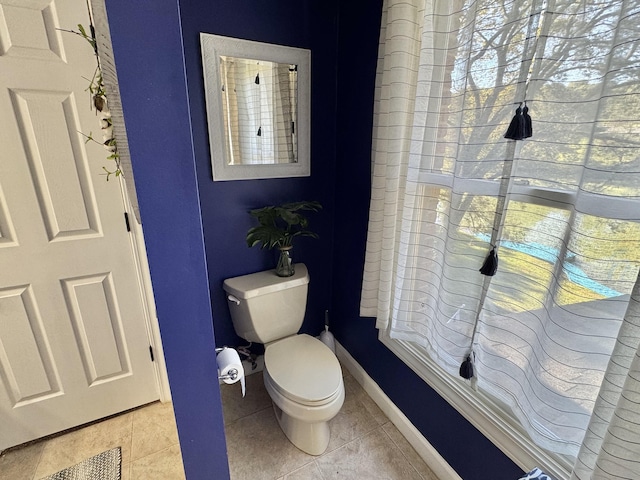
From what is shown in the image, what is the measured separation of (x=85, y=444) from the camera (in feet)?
4.91

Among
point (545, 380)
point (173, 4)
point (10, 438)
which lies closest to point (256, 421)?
point (10, 438)

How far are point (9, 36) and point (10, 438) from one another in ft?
5.74

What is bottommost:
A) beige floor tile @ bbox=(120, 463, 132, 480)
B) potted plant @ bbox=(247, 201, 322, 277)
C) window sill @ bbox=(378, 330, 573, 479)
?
beige floor tile @ bbox=(120, 463, 132, 480)

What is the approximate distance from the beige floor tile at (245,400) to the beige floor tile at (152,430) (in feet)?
0.91

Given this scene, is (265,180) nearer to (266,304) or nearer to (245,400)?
(266,304)

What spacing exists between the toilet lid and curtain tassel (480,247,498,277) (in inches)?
32.5

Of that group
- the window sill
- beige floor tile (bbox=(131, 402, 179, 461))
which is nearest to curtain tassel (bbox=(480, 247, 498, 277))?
the window sill

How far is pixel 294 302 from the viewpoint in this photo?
171 centimetres

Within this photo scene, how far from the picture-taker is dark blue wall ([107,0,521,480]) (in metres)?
0.55

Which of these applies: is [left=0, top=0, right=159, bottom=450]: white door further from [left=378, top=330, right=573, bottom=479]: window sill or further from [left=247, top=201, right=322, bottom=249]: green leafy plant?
[left=378, top=330, right=573, bottom=479]: window sill

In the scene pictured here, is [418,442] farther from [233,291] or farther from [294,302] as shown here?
[233,291]

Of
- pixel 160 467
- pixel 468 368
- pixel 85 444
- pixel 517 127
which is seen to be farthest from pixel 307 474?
pixel 517 127

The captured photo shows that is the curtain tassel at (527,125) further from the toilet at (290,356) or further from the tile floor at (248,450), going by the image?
the tile floor at (248,450)

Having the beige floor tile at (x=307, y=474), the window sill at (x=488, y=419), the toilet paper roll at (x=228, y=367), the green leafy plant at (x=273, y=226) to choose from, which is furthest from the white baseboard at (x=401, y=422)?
the toilet paper roll at (x=228, y=367)
